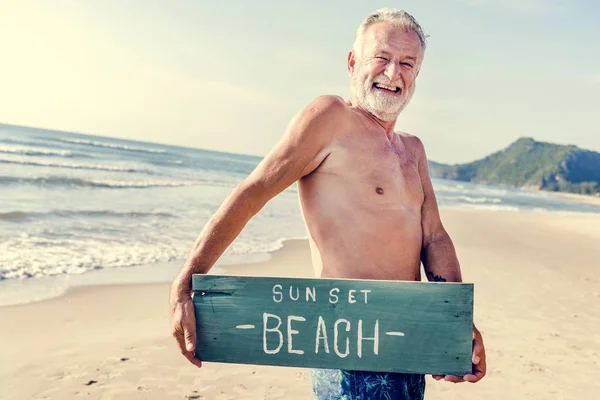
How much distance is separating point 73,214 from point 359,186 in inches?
469

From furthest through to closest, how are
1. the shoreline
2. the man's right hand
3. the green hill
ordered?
the green hill → the shoreline → the man's right hand

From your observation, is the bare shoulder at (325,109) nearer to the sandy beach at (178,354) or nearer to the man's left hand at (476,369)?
the man's left hand at (476,369)

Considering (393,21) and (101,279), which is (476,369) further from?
(101,279)

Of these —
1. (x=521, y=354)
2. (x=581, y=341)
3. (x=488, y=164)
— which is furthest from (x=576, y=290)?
(x=488, y=164)

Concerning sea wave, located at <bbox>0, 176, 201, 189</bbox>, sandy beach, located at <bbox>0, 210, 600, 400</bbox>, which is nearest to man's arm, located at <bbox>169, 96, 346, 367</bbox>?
sandy beach, located at <bbox>0, 210, 600, 400</bbox>

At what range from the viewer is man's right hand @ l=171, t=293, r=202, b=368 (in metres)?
1.75

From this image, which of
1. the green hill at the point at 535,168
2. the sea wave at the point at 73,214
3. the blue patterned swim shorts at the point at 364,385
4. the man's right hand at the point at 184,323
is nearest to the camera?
the man's right hand at the point at 184,323

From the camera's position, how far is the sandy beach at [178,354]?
4621 mm

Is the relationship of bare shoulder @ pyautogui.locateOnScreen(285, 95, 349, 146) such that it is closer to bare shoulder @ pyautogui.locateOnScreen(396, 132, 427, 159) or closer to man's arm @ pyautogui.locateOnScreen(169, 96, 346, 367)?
man's arm @ pyautogui.locateOnScreen(169, 96, 346, 367)

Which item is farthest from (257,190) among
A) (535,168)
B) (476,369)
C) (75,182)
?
(535,168)

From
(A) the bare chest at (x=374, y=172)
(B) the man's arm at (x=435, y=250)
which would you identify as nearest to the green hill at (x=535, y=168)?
(B) the man's arm at (x=435, y=250)

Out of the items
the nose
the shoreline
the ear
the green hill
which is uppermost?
the green hill

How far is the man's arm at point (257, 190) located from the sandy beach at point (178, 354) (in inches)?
119

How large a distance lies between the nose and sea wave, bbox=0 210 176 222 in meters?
10.7
